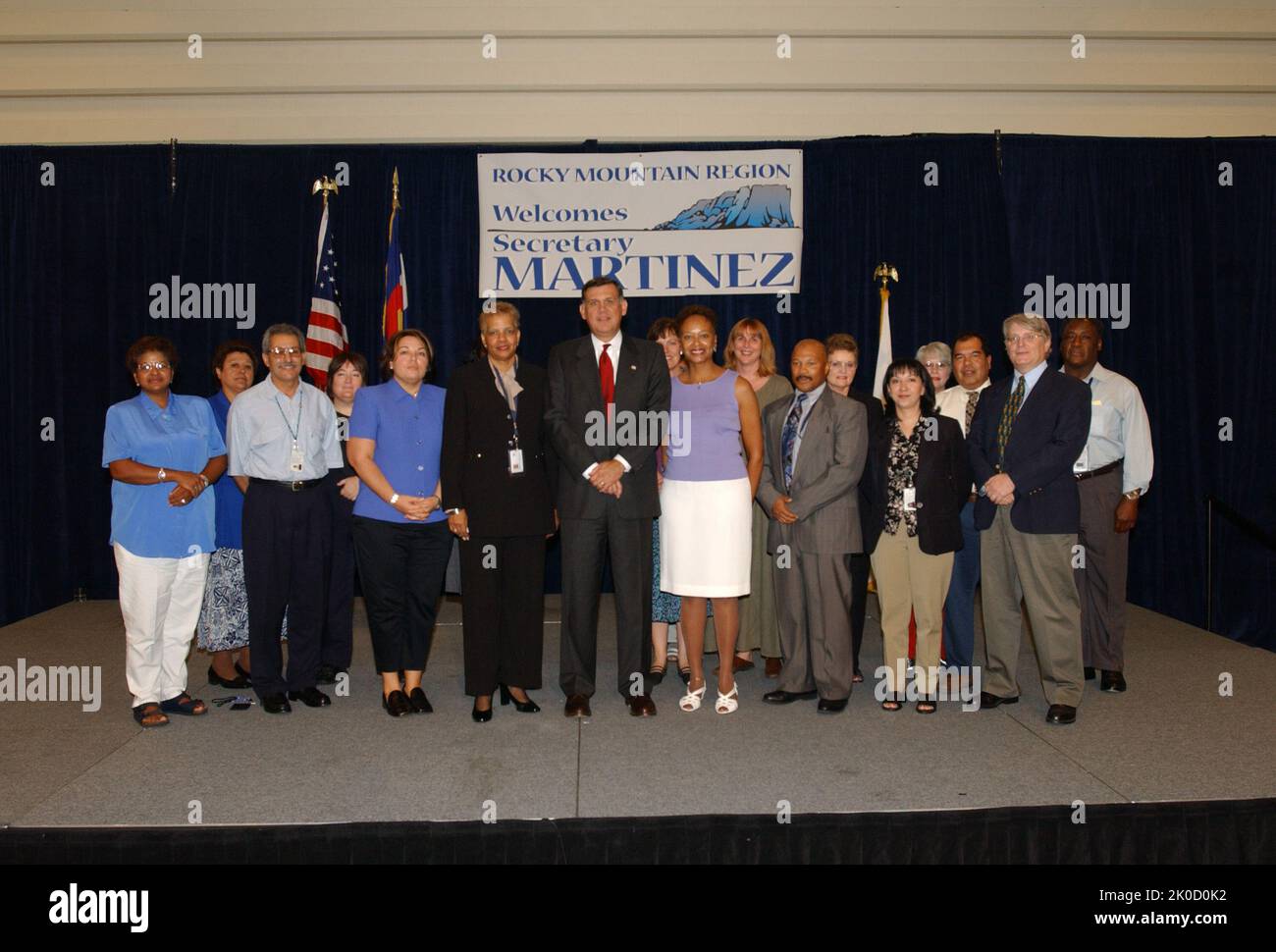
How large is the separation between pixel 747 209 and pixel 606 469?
3605mm

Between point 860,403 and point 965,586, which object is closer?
point 860,403

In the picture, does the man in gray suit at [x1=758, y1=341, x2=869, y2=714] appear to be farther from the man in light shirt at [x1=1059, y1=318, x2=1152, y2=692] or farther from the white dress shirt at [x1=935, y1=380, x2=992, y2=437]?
the man in light shirt at [x1=1059, y1=318, x2=1152, y2=692]

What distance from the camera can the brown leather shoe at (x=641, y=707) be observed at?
14.4 ft

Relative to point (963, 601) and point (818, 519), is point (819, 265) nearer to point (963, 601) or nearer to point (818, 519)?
point (963, 601)

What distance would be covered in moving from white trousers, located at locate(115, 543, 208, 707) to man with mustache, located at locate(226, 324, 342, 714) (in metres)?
0.23

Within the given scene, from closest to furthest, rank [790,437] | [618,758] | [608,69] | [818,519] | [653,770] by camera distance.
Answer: [653,770] → [618,758] → [818,519] → [790,437] → [608,69]

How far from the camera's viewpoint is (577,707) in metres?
4.37

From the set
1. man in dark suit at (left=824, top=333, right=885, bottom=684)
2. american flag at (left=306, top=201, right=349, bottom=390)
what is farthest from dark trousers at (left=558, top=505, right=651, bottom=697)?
american flag at (left=306, top=201, right=349, bottom=390)

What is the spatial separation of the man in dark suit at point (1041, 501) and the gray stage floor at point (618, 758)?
0.30 metres

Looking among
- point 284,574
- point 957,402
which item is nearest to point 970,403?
point 957,402

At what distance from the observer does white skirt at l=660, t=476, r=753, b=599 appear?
14.3 feet

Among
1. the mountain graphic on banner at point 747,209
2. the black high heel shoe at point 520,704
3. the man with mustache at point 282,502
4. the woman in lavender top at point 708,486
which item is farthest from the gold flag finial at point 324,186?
the black high heel shoe at point 520,704

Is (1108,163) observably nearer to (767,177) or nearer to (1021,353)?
(767,177)

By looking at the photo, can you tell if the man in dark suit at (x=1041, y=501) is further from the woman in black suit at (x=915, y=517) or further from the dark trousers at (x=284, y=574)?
the dark trousers at (x=284, y=574)
